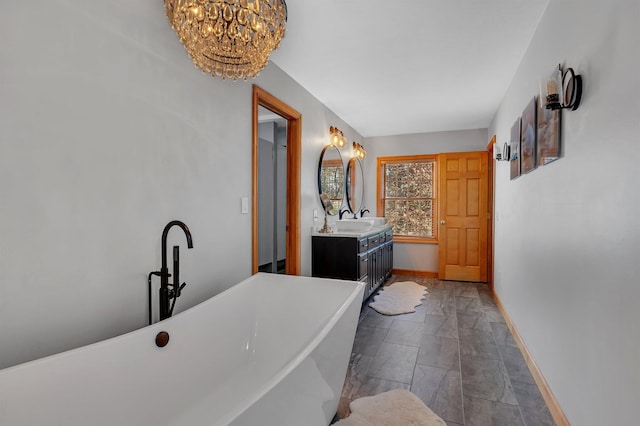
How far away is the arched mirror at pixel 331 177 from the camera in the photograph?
412 cm

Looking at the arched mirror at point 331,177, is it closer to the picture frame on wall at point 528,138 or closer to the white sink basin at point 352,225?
the white sink basin at point 352,225

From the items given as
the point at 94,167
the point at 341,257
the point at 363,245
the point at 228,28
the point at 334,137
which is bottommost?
the point at 341,257

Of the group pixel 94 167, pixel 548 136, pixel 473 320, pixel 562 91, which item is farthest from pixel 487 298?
pixel 94 167

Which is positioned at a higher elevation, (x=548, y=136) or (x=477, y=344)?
(x=548, y=136)

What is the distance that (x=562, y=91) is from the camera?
1.76 metres

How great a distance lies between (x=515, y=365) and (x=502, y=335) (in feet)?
2.09

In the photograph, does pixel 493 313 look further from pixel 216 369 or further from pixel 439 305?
pixel 216 369

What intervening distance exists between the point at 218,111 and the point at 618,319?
2.41 meters

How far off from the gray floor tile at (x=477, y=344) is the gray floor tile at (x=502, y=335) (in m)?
0.06

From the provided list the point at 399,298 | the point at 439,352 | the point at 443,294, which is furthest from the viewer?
the point at 443,294

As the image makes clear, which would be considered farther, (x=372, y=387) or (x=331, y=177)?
(x=331, y=177)

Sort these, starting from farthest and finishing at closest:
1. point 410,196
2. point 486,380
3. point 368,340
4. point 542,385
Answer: point 410,196 → point 368,340 → point 486,380 → point 542,385

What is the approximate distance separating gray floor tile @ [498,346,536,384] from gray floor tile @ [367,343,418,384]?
68 centimetres

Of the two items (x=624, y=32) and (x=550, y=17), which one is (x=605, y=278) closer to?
(x=624, y=32)
